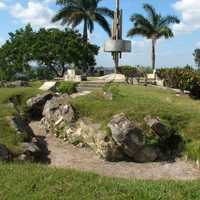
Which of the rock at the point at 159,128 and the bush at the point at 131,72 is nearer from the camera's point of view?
the rock at the point at 159,128

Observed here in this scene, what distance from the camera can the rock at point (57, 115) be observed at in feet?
50.6

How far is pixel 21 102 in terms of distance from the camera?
18.5 metres

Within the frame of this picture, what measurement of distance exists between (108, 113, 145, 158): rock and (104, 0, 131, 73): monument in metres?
17.3

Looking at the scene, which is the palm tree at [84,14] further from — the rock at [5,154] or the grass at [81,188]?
the grass at [81,188]

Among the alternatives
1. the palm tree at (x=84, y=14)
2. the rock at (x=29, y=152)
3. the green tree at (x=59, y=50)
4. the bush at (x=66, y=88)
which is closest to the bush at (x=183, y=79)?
the bush at (x=66, y=88)

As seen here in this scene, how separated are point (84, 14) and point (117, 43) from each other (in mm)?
9494

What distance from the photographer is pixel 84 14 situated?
127 feet

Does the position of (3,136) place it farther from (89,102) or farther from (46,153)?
(89,102)

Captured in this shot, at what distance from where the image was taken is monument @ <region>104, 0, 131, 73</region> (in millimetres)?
30188

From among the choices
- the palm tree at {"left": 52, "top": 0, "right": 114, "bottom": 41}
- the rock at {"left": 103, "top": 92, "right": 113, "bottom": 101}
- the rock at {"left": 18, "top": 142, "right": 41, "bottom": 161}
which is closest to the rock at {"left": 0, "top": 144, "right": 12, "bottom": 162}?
the rock at {"left": 18, "top": 142, "right": 41, "bottom": 161}

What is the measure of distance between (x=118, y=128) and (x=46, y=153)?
2074mm

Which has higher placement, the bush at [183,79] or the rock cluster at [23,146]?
the bush at [183,79]

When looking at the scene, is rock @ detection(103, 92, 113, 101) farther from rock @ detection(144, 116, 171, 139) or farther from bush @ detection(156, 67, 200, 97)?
bush @ detection(156, 67, 200, 97)

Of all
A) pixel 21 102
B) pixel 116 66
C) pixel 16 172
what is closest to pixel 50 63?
pixel 116 66
